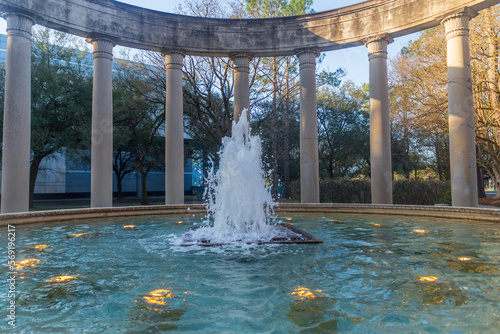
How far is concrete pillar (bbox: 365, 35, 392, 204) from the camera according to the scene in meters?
15.3

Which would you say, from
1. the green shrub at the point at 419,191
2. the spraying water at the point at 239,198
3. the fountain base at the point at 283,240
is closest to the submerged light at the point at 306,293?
the fountain base at the point at 283,240

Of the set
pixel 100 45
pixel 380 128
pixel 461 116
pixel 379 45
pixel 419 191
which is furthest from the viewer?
pixel 419 191

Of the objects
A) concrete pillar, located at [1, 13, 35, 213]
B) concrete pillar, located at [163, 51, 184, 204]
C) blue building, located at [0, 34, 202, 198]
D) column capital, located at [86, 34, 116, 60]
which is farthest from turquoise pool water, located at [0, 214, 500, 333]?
blue building, located at [0, 34, 202, 198]

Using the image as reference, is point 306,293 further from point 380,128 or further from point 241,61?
point 241,61

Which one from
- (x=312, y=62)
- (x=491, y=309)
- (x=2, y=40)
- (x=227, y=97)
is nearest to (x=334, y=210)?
(x=312, y=62)

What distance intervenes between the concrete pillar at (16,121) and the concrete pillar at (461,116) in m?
15.8

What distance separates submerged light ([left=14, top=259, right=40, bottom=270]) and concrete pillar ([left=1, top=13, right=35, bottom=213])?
25.5 ft

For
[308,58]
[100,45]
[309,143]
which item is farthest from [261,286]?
[308,58]

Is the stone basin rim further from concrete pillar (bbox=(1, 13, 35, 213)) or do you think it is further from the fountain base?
the fountain base

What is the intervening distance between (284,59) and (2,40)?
34.2 m

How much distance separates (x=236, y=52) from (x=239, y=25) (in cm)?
140

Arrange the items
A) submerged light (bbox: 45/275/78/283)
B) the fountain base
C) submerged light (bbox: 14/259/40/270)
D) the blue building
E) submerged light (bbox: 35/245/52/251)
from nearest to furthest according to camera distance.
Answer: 1. submerged light (bbox: 45/275/78/283)
2. submerged light (bbox: 14/259/40/270)
3. submerged light (bbox: 35/245/52/251)
4. the fountain base
5. the blue building

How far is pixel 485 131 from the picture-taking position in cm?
2080

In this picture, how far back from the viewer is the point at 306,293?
4.29 m
